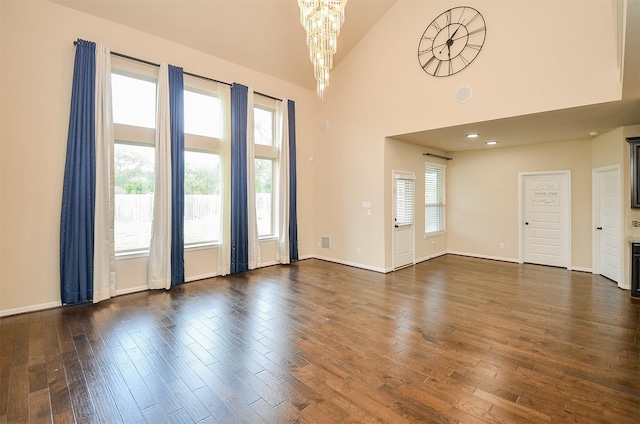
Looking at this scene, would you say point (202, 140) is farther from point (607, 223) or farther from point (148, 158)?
point (607, 223)

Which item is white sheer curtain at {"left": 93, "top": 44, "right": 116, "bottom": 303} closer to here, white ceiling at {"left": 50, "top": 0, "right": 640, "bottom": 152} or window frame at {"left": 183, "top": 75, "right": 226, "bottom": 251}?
white ceiling at {"left": 50, "top": 0, "right": 640, "bottom": 152}

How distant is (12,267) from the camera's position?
3.75m

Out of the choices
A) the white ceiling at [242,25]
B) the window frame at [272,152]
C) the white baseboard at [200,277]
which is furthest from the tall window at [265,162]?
the white baseboard at [200,277]

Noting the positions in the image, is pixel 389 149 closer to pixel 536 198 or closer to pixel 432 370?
pixel 536 198

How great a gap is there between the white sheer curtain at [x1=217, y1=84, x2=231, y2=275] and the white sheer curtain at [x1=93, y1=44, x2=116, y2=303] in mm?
1749

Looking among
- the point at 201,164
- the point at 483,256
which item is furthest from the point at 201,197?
the point at 483,256

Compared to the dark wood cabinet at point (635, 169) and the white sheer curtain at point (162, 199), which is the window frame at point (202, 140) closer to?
the white sheer curtain at point (162, 199)

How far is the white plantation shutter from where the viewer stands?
6.26 meters

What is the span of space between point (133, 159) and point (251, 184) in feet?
6.73

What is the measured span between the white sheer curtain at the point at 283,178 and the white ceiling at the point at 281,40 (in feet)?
2.89

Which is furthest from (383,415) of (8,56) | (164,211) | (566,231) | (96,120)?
(566,231)

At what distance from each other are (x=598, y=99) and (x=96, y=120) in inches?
265

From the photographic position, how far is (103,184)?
4.27 m

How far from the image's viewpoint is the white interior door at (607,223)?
5.00m
